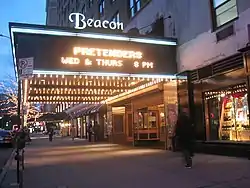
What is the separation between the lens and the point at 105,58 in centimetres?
1595

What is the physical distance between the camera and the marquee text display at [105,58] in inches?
608

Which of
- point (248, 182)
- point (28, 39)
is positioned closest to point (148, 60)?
point (28, 39)

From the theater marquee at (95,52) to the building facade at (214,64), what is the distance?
3.73 ft

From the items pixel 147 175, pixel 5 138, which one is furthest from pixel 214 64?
pixel 5 138

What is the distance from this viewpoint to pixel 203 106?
15.8 metres

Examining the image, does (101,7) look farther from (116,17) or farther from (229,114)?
(229,114)

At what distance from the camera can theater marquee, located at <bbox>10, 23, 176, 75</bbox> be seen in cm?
1486

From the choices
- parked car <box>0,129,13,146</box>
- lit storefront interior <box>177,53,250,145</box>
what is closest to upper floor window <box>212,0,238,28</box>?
lit storefront interior <box>177,53,250,145</box>

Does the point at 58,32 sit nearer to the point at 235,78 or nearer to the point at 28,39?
the point at 28,39

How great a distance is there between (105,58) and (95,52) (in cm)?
52

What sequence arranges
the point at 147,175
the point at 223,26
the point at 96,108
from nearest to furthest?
the point at 147,175, the point at 223,26, the point at 96,108

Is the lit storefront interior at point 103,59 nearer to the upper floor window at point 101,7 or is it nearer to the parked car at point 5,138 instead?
the parked car at point 5,138

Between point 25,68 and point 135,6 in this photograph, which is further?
point 135,6

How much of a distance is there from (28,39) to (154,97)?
27.6 feet
